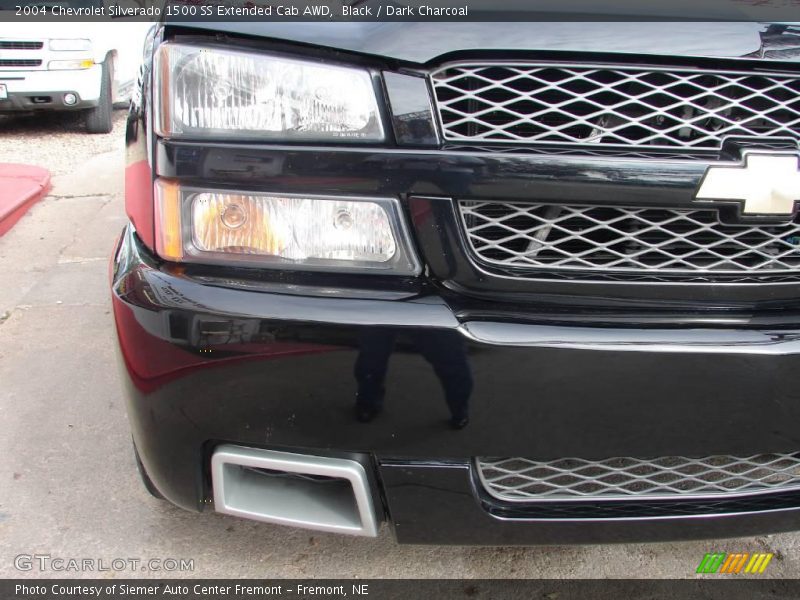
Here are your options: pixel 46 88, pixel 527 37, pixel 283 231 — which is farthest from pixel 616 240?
pixel 46 88

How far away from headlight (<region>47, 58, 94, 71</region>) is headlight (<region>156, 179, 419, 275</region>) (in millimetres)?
7131

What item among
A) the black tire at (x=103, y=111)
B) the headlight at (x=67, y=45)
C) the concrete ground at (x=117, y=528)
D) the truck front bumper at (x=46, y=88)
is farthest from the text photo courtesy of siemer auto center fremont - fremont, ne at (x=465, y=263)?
the black tire at (x=103, y=111)

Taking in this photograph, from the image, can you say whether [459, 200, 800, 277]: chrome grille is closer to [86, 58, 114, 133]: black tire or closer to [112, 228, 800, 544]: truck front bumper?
[112, 228, 800, 544]: truck front bumper

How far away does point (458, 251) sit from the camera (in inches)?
47.0

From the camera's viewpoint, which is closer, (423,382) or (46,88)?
(423,382)

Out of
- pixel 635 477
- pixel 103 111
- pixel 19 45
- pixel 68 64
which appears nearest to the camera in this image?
pixel 635 477

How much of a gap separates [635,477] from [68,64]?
766cm

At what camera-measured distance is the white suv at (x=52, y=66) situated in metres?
6.99

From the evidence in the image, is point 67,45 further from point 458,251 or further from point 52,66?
point 458,251

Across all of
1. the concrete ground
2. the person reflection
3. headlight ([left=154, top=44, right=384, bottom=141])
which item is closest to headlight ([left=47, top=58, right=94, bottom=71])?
the concrete ground

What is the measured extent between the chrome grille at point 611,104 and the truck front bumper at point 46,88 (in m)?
7.30

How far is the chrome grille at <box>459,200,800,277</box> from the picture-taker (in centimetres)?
121

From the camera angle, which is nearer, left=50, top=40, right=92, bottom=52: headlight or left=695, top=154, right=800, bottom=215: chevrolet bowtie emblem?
left=695, top=154, right=800, bottom=215: chevrolet bowtie emblem

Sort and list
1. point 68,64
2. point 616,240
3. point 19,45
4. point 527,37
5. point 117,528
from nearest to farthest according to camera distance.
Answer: point 527,37 < point 616,240 < point 117,528 < point 19,45 < point 68,64
